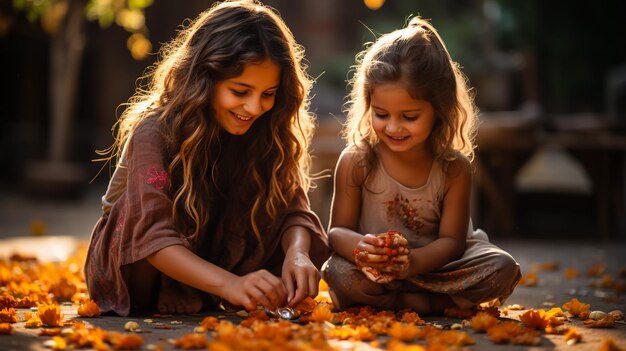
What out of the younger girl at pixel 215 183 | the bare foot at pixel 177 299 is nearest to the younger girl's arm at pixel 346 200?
the younger girl at pixel 215 183

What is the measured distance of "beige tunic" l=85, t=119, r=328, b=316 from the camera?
2908 millimetres

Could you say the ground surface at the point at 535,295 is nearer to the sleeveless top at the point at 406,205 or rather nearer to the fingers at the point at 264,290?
the fingers at the point at 264,290

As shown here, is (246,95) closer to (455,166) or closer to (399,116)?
(399,116)

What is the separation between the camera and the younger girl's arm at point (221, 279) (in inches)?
108

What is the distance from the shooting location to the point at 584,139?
630cm

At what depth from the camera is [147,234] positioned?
2879 millimetres

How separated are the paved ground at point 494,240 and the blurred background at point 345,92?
0.31ft

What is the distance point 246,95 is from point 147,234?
0.66 m

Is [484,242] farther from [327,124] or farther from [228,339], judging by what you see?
[327,124]

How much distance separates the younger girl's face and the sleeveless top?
0.18 meters

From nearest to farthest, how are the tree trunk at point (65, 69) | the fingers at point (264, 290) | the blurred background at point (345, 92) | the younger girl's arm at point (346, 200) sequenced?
the fingers at point (264, 290)
the younger girl's arm at point (346, 200)
the blurred background at point (345, 92)
the tree trunk at point (65, 69)

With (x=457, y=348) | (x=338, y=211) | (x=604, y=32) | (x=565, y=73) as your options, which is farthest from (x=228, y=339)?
(x=565, y=73)

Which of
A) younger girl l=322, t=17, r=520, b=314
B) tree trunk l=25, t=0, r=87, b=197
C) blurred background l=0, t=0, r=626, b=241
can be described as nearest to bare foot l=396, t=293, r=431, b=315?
younger girl l=322, t=17, r=520, b=314

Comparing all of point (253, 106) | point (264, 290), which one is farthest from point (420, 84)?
point (264, 290)
